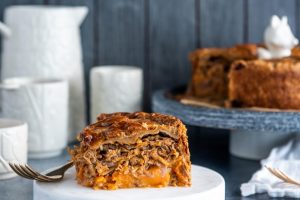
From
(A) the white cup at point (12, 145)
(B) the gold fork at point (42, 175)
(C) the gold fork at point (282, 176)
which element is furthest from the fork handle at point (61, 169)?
(C) the gold fork at point (282, 176)

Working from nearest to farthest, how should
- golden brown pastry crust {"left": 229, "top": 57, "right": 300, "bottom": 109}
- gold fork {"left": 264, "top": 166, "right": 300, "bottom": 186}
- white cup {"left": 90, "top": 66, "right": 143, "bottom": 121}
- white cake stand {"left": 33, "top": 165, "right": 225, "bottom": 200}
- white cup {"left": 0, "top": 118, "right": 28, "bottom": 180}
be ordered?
white cake stand {"left": 33, "top": 165, "right": 225, "bottom": 200} → gold fork {"left": 264, "top": 166, "right": 300, "bottom": 186} → white cup {"left": 0, "top": 118, "right": 28, "bottom": 180} → golden brown pastry crust {"left": 229, "top": 57, "right": 300, "bottom": 109} → white cup {"left": 90, "top": 66, "right": 143, "bottom": 121}

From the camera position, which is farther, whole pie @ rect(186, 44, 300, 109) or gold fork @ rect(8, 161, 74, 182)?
whole pie @ rect(186, 44, 300, 109)

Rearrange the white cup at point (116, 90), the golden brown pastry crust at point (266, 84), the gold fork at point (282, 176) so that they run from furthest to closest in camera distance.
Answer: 1. the white cup at point (116, 90)
2. the golden brown pastry crust at point (266, 84)
3. the gold fork at point (282, 176)

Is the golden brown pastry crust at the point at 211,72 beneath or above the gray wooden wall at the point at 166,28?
beneath

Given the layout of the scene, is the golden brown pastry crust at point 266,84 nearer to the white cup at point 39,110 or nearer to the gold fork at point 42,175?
the white cup at point 39,110

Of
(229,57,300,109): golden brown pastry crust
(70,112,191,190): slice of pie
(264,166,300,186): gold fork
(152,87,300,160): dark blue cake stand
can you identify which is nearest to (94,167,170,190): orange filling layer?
(70,112,191,190): slice of pie

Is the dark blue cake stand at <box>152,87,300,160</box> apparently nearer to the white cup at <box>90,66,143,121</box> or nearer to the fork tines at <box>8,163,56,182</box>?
the white cup at <box>90,66,143,121</box>
